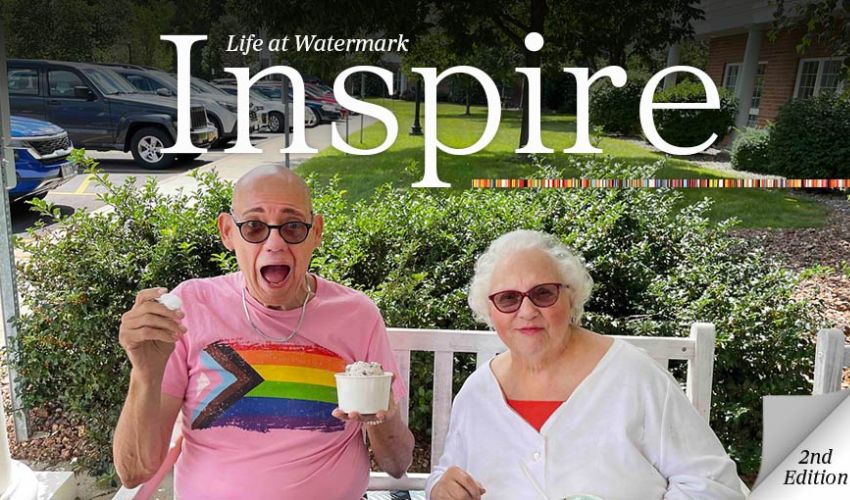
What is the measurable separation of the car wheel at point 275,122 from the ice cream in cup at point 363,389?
1338 millimetres

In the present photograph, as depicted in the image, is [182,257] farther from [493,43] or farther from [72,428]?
[493,43]

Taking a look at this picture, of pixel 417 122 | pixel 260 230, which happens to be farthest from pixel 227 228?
pixel 417 122

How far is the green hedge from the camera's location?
7.20 feet

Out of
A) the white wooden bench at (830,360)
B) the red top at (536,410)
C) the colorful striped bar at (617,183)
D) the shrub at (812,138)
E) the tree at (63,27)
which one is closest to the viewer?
the red top at (536,410)

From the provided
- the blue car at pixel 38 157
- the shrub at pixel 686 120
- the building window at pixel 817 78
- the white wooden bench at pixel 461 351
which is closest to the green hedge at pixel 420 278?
the blue car at pixel 38 157

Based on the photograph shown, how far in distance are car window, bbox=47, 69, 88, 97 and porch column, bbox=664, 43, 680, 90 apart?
2168 mm

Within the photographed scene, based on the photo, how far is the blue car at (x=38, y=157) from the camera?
225 cm

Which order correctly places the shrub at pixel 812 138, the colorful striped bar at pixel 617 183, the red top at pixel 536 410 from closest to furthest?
the red top at pixel 536 410 → the colorful striped bar at pixel 617 183 → the shrub at pixel 812 138

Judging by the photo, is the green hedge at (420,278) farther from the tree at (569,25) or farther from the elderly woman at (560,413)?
the elderly woman at (560,413)

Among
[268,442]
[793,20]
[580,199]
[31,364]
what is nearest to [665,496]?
[268,442]

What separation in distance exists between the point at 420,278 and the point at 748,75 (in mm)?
2152

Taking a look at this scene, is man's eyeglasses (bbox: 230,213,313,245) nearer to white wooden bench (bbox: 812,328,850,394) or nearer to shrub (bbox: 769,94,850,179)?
white wooden bench (bbox: 812,328,850,394)

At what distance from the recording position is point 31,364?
7.49ft

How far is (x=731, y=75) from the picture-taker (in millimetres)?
2953
